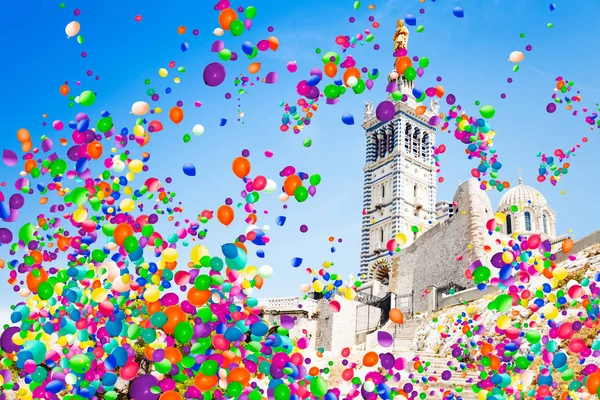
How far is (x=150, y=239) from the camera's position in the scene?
22.8 feet

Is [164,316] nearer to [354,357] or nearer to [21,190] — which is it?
[21,190]

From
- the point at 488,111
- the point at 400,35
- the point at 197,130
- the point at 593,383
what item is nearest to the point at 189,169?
the point at 197,130

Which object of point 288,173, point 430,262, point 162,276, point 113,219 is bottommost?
point 162,276

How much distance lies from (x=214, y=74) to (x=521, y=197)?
38.4 meters

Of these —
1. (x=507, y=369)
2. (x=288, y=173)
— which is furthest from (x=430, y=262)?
(x=288, y=173)

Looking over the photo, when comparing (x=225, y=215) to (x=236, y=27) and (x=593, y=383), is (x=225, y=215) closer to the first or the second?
(x=236, y=27)

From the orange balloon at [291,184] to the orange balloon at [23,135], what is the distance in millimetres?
3431

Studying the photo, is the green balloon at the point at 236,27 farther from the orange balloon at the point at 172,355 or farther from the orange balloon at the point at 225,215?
the orange balloon at the point at 172,355

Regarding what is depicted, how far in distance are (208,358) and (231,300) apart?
86cm

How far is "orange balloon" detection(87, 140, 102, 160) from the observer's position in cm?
682

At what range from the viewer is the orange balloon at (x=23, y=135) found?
23.4ft

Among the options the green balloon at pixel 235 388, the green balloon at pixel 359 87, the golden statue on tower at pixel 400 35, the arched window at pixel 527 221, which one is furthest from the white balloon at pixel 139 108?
the golden statue on tower at pixel 400 35

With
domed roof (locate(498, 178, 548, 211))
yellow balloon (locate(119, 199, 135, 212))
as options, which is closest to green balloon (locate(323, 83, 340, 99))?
yellow balloon (locate(119, 199, 135, 212))

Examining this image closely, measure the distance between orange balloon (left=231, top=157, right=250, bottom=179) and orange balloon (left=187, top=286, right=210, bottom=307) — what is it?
1482 millimetres
